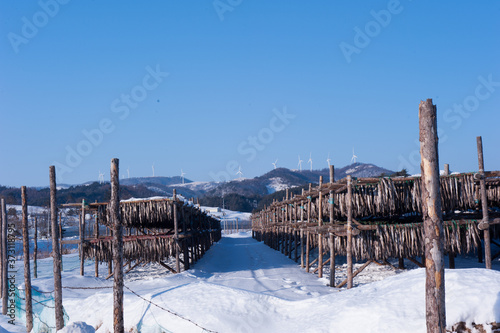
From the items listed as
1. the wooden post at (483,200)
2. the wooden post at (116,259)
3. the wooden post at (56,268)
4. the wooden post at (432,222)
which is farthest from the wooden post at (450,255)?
the wooden post at (56,268)

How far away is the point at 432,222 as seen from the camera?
692cm

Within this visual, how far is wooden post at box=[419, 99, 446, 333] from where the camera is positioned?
6.78 m

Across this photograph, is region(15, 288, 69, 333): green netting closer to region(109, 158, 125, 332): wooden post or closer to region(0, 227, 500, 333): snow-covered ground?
region(0, 227, 500, 333): snow-covered ground

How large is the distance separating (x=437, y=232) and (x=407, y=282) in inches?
158

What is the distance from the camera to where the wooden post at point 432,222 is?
22.2 feet

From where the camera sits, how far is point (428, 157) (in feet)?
23.0

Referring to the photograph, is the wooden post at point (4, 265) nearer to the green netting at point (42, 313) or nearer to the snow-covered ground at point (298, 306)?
the green netting at point (42, 313)

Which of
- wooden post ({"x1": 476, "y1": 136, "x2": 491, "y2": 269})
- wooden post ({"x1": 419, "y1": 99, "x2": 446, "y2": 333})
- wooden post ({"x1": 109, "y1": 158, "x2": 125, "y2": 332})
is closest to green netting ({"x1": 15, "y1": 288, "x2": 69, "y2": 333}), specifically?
wooden post ({"x1": 109, "y1": 158, "x2": 125, "y2": 332})

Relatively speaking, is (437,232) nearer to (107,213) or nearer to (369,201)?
(369,201)

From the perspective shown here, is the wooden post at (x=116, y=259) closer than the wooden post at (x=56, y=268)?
Yes

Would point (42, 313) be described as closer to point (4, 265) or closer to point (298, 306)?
point (4, 265)

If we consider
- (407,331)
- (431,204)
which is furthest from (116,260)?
(431,204)

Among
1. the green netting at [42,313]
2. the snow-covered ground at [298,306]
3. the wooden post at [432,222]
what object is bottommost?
the green netting at [42,313]

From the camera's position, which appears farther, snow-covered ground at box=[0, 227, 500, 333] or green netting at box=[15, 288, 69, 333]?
Answer: green netting at box=[15, 288, 69, 333]
